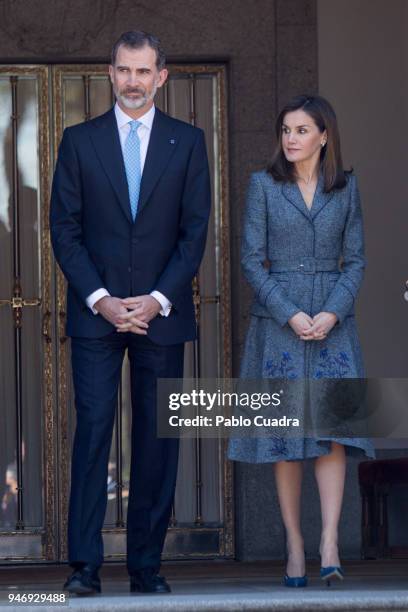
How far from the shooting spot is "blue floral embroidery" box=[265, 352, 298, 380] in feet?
20.0

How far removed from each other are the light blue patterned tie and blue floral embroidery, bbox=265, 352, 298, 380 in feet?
2.59

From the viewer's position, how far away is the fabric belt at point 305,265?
20.2ft

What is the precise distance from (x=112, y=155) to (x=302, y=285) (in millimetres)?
874

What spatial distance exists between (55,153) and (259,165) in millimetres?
956

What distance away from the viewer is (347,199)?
6.25 m

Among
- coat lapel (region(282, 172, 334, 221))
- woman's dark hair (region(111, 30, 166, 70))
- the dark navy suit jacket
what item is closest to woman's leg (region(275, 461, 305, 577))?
the dark navy suit jacket

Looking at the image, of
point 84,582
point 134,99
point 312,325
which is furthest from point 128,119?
point 84,582

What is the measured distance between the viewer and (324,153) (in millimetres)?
6262

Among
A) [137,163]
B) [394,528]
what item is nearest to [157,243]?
[137,163]

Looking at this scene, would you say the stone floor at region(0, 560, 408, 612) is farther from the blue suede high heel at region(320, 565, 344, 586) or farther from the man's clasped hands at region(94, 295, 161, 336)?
the man's clasped hands at region(94, 295, 161, 336)

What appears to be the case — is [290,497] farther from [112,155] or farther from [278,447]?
[112,155]

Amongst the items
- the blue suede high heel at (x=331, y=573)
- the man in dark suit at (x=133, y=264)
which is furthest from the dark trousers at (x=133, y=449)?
the blue suede high heel at (x=331, y=573)

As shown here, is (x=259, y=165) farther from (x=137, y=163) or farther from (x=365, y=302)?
(x=137, y=163)

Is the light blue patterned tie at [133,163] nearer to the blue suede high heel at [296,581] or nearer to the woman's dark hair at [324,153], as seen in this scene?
the woman's dark hair at [324,153]
